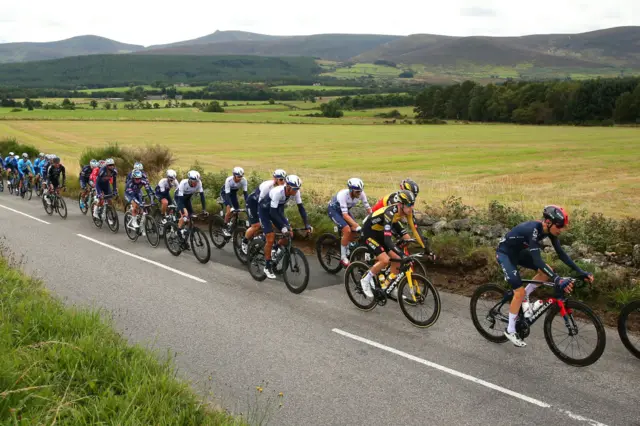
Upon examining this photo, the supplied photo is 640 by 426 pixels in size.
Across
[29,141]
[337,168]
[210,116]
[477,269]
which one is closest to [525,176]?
[337,168]

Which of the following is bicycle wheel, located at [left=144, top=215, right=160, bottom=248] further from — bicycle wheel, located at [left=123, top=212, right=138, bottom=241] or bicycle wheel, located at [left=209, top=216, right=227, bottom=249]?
bicycle wheel, located at [left=209, top=216, right=227, bottom=249]

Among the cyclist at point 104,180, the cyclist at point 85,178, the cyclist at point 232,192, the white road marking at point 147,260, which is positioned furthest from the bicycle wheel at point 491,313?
the cyclist at point 85,178

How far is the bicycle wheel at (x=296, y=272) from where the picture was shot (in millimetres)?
9867

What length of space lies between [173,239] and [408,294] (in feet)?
22.3

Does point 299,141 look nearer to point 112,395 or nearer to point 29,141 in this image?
point 29,141

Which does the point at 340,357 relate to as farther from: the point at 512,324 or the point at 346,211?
the point at 346,211

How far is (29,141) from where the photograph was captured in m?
55.5

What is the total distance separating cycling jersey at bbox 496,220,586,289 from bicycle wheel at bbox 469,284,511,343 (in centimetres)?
35

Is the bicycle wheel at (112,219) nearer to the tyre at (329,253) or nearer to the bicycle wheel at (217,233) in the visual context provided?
the bicycle wheel at (217,233)

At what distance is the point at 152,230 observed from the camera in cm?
A: 1396

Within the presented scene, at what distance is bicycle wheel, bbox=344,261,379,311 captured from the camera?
29.5 ft

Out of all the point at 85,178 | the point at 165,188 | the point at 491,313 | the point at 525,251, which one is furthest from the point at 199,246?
the point at 85,178

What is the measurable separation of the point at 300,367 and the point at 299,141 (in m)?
53.5

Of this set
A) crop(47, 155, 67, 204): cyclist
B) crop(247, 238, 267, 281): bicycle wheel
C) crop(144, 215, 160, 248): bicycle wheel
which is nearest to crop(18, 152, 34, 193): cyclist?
crop(47, 155, 67, 204): cyclist
